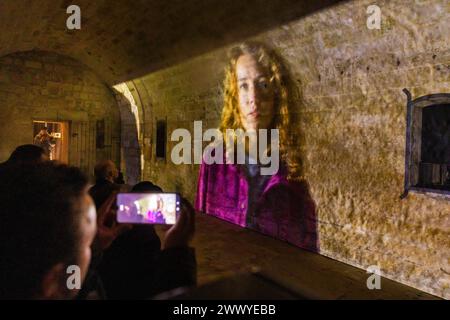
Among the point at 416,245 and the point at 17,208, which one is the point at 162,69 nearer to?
the point at 416,245

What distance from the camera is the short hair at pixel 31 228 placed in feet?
3.64

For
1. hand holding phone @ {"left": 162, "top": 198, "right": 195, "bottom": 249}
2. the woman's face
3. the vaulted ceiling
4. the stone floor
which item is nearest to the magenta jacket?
the stone floor

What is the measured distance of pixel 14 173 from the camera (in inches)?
46.0

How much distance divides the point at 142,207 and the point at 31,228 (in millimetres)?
923

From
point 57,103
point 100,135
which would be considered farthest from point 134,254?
point 100,135

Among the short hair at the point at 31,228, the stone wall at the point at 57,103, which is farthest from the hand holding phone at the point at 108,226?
the stone wall at the point at 57,103

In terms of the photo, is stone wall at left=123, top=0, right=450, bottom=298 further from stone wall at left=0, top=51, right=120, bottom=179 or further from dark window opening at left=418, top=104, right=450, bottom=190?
stone wall at left=0, top=51, right=120, bottom=179

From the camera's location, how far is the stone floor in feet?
11.9

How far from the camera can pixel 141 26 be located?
22.4 feet

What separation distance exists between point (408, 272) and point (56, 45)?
9869mm

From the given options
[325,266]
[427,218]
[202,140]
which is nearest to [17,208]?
[427,218]

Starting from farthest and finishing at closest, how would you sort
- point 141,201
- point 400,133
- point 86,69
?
point 86,69
point 400,133
point 141,201

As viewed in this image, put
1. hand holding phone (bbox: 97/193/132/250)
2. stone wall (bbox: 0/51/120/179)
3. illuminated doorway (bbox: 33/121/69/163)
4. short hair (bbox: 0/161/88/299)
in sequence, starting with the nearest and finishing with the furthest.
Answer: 1. short hair (bbox: 0/161/88/299)
2. hand holding phone (bbox: 97/193/132/250)
3. stone wall (bbox: 0/51/120/179)
4. illuminated doorway (bbox: 33/121/69/163)

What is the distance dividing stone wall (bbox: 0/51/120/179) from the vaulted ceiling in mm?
706
